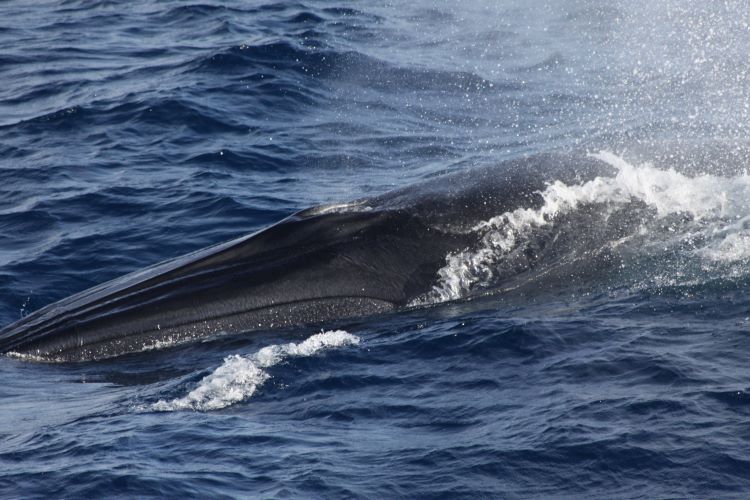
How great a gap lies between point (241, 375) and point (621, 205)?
15.8 ft

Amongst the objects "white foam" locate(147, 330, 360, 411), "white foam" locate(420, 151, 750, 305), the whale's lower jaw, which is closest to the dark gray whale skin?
the whale's lower jaw

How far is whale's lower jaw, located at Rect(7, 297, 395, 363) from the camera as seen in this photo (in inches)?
465

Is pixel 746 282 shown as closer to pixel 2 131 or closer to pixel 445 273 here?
pixel 445 273

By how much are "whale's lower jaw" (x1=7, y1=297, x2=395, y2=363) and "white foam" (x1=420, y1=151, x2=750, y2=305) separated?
0.76m

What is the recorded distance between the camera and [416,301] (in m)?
11.9

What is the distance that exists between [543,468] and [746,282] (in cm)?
401

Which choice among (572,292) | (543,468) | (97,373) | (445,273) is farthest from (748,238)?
(97,373)

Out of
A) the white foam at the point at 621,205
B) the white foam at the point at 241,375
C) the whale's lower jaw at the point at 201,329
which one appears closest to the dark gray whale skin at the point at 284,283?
the whale's lower jaw at the point at 201,329

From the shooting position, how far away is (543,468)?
8.31 metres

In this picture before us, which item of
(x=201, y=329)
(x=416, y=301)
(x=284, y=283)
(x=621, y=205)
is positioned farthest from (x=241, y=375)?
(x=621, y=205)

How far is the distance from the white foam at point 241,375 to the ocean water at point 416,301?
0.03 m

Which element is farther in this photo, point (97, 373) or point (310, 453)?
point (97, 373)

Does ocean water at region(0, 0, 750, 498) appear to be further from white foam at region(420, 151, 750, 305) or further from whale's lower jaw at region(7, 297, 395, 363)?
whale's lower jaw at region(7, 297, 395, 363)

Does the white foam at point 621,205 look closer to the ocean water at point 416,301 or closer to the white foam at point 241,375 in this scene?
the ocean water at point 416,301
